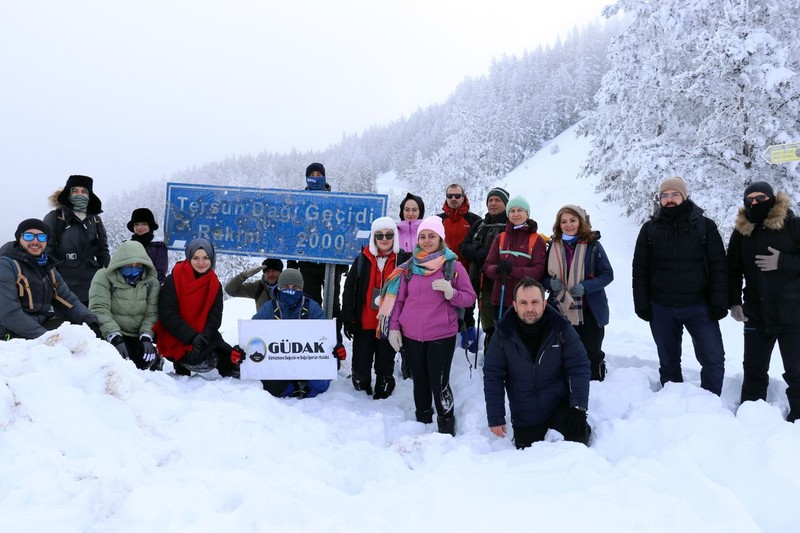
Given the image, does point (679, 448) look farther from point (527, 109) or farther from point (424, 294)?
point (527, 109)

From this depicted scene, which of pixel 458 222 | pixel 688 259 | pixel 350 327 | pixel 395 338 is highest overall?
pixel 458 222

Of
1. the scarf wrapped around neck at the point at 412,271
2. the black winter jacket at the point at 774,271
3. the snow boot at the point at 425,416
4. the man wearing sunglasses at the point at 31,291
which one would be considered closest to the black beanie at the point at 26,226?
the man wearing sunglasses at the point at 31,291

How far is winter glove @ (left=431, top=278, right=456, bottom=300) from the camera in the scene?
503 centimetres

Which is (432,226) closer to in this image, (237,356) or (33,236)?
(237,356)

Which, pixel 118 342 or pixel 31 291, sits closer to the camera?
pixel 31 291

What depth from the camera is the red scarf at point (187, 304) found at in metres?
6.17

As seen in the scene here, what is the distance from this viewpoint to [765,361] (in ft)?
16.2

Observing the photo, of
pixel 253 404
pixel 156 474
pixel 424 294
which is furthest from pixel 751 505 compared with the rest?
pixel 253 404

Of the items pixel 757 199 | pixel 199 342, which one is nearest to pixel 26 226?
pixel 199 342

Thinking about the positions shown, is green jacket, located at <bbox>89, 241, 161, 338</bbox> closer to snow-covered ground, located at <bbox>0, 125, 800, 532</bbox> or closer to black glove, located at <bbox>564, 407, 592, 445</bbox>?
snow-covered ground, located at <bbox>0, 125, 800, 532</bbox>

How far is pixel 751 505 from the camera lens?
3.19m

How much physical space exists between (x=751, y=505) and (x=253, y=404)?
14.2 feet

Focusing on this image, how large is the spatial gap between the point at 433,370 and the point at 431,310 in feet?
2.10

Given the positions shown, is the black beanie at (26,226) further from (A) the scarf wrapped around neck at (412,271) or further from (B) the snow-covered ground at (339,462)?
(A) the scarf wrapped around neck at (412,271)
